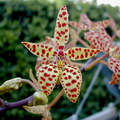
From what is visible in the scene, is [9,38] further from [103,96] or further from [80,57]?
[103,96]

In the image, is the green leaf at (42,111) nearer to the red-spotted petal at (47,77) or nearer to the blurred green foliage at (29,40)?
the red-spotted petal at (47,77)

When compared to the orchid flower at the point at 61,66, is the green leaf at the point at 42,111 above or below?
below

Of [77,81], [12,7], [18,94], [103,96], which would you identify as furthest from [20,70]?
[77,81]

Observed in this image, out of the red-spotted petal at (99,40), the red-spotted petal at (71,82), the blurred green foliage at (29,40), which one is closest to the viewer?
the red-spotted petal at (71,82)

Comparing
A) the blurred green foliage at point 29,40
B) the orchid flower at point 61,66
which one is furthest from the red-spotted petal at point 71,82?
the blurred green foliage at point 29,40

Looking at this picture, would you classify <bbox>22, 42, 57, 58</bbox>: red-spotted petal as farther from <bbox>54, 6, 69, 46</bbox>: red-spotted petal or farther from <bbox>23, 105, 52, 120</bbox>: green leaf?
<bbox>23, 105, 52, 120</bbox>: green leaf

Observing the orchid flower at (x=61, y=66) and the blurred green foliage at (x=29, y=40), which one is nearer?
the orchid flower at (x=61, y=66)

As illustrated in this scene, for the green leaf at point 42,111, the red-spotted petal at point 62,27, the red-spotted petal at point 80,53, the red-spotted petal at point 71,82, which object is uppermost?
the red-spotted petal at point 62,27

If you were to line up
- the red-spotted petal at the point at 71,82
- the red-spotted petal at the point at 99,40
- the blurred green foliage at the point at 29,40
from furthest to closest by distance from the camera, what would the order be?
the blurred green foliage at the point at 29,40 < the red-spotted petal at the point at 99,40 < the red-spotted petal at the point at 71,82
